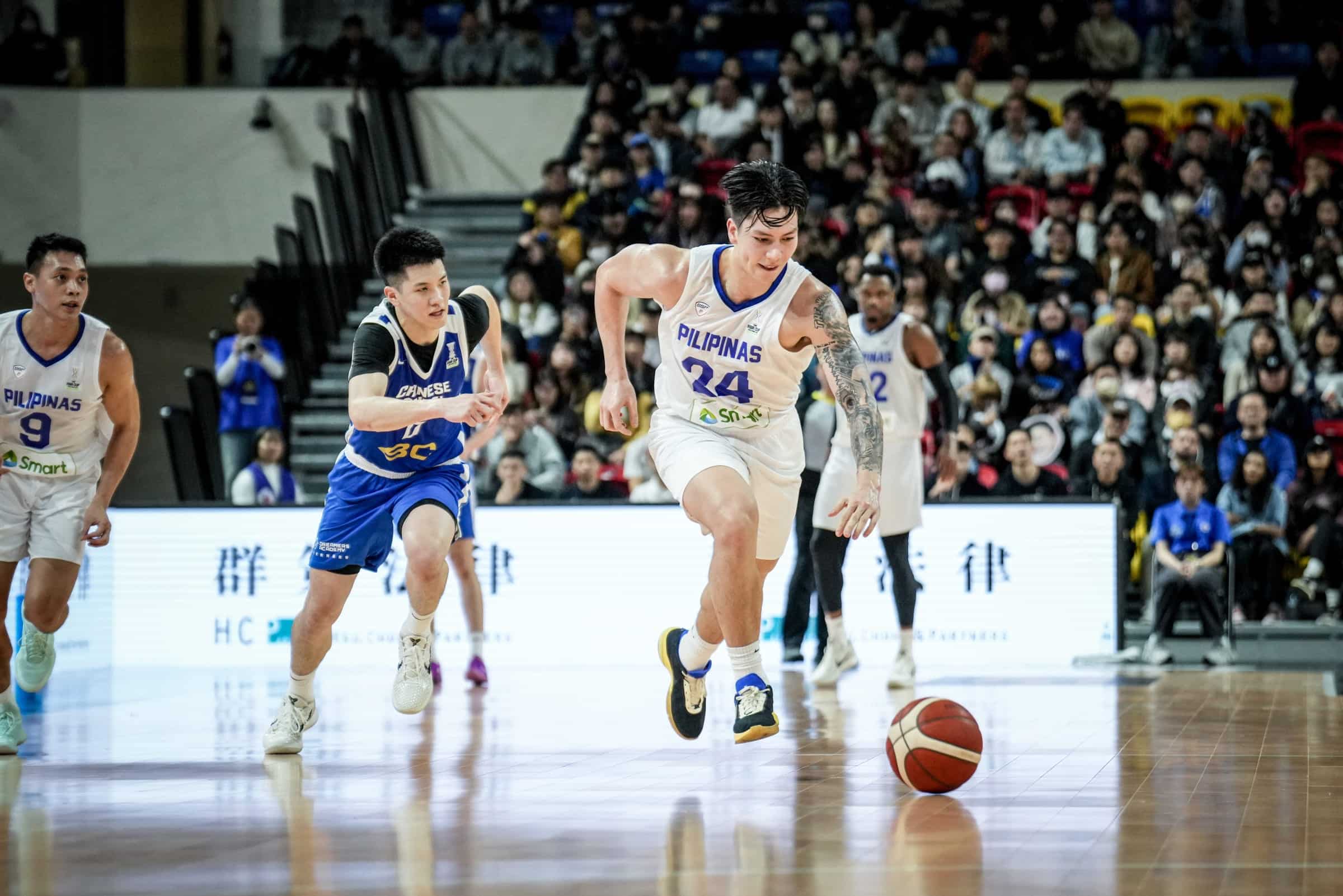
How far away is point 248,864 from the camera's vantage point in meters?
4.18

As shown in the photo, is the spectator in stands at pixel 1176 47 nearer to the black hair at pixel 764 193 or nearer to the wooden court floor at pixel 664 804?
the wooden court floor at pixel 664 804

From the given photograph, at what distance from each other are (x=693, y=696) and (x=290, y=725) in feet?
5.09

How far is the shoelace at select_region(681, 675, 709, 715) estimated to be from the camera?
634 centimetres

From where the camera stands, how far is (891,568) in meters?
9.59

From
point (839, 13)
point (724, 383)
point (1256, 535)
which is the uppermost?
point (839, 13)

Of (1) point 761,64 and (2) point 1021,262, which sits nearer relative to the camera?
(2) point 1021,262

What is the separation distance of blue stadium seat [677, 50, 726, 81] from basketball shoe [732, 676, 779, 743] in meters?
14.3

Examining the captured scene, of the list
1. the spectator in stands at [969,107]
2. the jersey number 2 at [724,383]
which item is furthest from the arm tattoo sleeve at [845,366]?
the spectator in stands at [969,107]

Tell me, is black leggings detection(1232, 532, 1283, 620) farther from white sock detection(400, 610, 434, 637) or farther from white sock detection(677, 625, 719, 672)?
white sock detection(400, 610, 434, 637)

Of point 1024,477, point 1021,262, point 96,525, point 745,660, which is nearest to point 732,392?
point 745,660

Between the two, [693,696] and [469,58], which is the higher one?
[469,58]

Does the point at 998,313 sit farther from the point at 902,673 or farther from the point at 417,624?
the point at 417,624

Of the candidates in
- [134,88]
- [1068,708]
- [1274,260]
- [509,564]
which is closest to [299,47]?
[134,88]

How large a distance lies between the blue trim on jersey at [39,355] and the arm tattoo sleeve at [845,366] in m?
3.15
